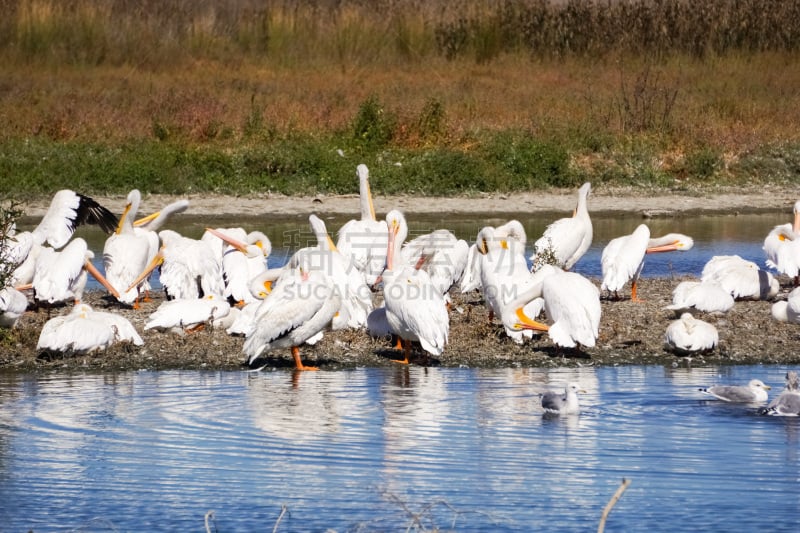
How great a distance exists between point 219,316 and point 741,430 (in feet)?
13.4

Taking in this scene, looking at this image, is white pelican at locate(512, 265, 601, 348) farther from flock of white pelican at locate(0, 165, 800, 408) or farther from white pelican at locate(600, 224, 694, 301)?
white pelican at locate(600, 224, 694, 301)

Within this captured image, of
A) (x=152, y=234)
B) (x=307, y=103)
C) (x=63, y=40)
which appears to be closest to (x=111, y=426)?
(x=152, y=234)

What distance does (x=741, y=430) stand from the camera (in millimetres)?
7207

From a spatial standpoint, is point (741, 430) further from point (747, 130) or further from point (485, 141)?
point (747, 130)

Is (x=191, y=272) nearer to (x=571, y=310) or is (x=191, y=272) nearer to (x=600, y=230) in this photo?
(x=571, y=310)

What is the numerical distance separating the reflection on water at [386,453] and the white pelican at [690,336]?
0.30 m

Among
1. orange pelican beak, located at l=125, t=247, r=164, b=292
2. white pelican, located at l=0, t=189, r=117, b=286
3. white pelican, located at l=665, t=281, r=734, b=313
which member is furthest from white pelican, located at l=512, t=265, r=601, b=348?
white pelican, located at l=0, t=189, r=117, b=286

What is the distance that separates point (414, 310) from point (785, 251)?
4261 mm

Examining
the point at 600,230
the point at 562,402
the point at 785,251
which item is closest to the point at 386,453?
the point at 562,402

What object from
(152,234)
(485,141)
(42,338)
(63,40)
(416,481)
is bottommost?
(416,481)

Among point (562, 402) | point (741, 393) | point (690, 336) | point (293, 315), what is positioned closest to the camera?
point (562, 402)

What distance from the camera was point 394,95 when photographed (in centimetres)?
2166

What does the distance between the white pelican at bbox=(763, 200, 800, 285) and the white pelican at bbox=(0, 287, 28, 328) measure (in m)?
6.09

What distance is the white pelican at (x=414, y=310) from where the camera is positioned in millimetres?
8641
